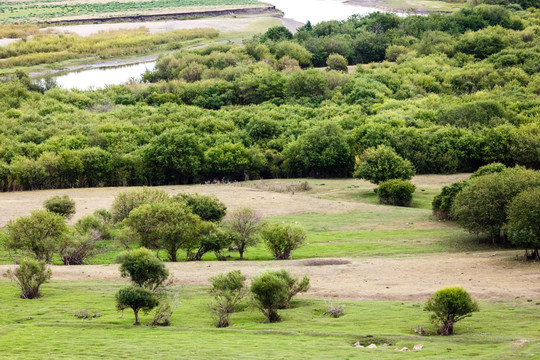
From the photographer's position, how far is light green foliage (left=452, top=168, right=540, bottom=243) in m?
59.1

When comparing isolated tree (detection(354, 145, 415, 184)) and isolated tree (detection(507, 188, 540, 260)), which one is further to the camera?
isolated tree (detection(354, 145, 415, 184))

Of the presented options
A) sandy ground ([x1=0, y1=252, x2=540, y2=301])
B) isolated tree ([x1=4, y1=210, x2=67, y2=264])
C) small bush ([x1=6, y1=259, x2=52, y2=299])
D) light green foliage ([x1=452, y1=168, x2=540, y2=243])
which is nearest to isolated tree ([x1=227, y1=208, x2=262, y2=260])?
sandy ground ([x1=0, y1=252, x2=540, y2=301])

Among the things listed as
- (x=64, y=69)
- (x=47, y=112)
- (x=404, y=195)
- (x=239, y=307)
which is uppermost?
(x=64, y=69)

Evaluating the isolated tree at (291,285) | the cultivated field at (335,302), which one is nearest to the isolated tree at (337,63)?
the cultivated field at (335,302)

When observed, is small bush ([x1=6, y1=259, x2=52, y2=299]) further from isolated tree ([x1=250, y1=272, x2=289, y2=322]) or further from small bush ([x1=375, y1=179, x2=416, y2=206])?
small bush ([x1=375, y1=179, x2=416, y2=206])

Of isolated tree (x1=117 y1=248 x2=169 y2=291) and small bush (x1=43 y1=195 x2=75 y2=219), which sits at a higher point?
small bush (x1=43 y1=195 x2=75 y2=219)

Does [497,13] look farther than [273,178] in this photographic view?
Yes

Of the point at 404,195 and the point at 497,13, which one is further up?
the point at 497,13

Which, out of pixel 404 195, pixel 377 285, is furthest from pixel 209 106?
pixel 377 285

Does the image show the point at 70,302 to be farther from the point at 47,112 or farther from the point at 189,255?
the point at 47,112

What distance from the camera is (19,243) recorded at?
59469mm

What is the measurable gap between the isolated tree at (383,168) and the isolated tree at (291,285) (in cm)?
3913

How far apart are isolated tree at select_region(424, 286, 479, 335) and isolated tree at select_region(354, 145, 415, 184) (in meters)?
45.3

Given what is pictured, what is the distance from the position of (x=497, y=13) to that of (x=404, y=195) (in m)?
121
